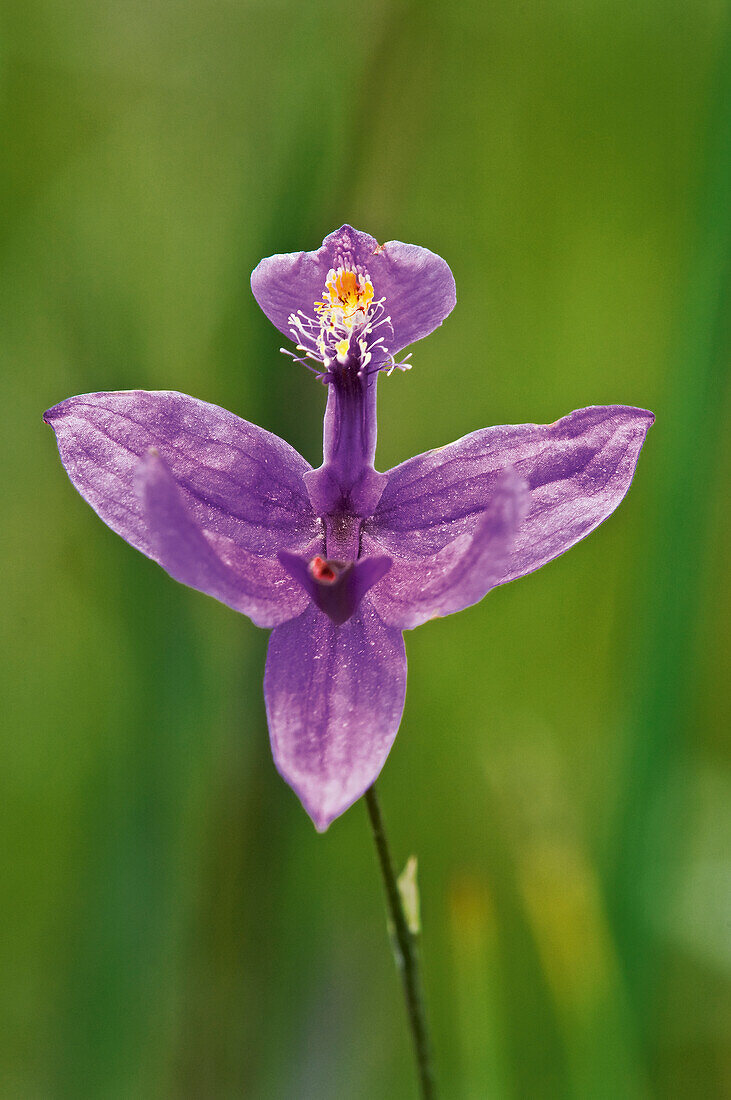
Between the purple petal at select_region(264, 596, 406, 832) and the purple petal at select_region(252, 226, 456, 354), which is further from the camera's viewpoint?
the purple petal at select_region(252, 226, 456, 354)

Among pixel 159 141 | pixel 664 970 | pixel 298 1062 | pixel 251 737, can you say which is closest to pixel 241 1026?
pixel 298 1062

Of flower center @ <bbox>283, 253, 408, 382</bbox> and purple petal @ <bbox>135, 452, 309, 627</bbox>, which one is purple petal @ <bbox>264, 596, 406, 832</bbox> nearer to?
purple petal @ <bbox>135, 452, 309, 627</bbox>

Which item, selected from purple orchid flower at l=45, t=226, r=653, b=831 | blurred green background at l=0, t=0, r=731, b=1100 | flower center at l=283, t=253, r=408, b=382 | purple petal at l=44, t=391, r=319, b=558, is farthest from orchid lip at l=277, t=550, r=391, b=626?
blurred green background at l=0, t=0, r=731, b=1100

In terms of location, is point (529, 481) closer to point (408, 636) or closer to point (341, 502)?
point (341, 502)

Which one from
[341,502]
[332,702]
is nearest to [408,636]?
[341,502]

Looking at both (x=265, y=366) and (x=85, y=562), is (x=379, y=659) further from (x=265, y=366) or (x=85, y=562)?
(x=85, y=562)
